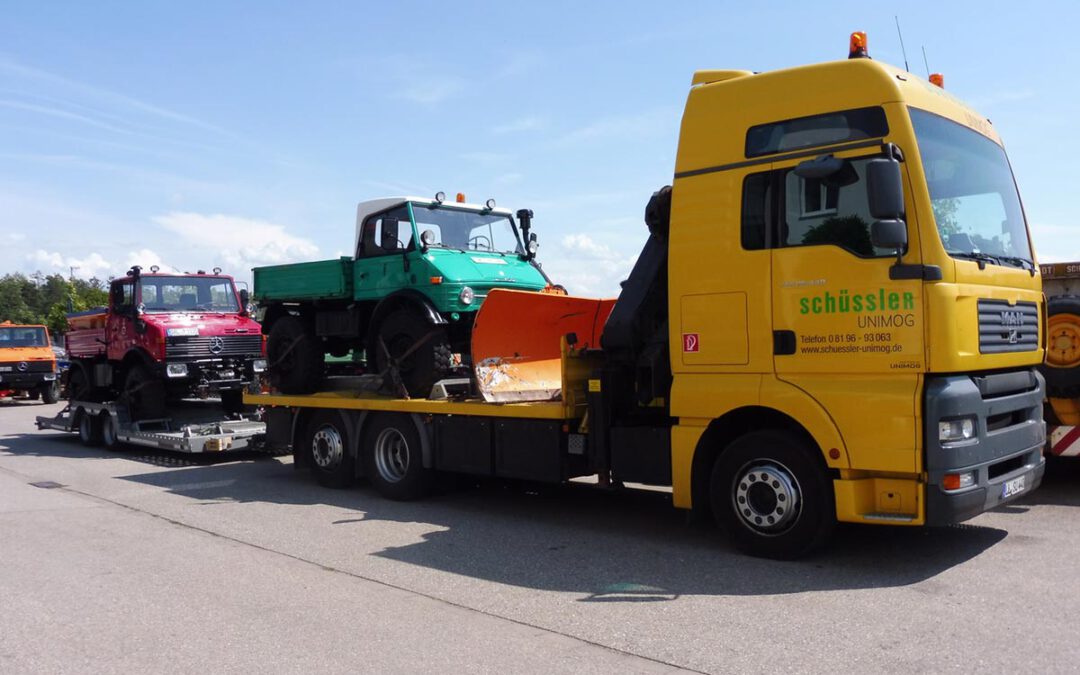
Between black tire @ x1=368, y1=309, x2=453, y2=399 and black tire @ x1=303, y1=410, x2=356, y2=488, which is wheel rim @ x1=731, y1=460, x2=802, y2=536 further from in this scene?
black tire @ x1=303, y1=410, x2=356, y2=488

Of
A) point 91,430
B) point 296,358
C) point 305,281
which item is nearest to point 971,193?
point 305,281

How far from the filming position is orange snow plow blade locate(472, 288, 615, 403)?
28.7 ft

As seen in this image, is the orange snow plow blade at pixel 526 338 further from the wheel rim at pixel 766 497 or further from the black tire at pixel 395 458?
the wheel rim at pixel 766 497

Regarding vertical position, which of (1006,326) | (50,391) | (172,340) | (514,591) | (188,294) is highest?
(188,294)

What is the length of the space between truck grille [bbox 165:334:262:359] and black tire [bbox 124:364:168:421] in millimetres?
739

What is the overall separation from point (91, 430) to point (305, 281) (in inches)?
264

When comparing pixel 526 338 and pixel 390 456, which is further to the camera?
pixel 390 456

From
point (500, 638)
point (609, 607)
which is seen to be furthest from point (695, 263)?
point (500, 638)

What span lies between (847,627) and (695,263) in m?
2.79

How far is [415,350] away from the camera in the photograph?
9.92 m

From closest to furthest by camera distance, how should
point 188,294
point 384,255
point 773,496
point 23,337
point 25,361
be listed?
point 773,496
point 384,255
point 188,294
point 25,361
point 23,337

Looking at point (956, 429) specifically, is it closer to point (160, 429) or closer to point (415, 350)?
point (415, 350)

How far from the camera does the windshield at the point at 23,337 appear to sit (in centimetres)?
2709

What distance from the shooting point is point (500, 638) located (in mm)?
5023
